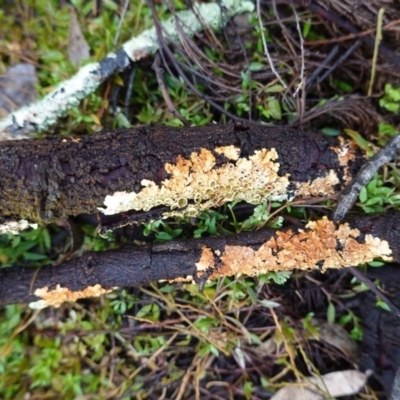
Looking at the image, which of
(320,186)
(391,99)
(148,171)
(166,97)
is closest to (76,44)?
(166,97)

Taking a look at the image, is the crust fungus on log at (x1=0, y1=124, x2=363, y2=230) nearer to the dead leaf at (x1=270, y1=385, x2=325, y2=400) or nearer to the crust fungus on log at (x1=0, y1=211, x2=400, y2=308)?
the crust fungus on log at (x1=0, y1=211, x2=400, y2=308)

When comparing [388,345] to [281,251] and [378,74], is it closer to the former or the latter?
[281,251]

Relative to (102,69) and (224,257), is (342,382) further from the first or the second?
(102,69)

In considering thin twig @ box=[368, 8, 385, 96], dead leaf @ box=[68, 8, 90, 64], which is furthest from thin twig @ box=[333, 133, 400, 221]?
dead leaf @ box=[68, 8, 90, 64]

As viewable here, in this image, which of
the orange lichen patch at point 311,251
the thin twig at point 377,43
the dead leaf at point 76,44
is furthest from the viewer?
the dead leaf at point 76,44

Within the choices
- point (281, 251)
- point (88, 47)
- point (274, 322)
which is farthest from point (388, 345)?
point (88, 47)

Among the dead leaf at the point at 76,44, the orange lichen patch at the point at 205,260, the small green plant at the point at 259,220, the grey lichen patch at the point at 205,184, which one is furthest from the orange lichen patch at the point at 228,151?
the dead leaf at the point at 76,44

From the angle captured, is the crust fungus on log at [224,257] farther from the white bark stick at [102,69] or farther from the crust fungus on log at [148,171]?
the white bark stick at [102,69]
